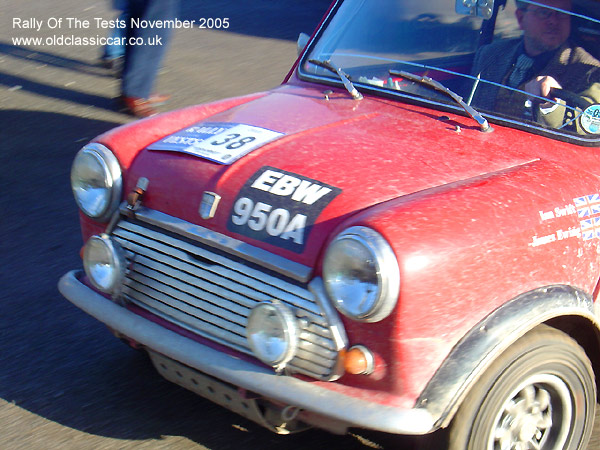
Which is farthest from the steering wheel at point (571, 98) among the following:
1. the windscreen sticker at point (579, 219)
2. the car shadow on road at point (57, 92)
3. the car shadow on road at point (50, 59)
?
the car shadow on road at point (50, 59)

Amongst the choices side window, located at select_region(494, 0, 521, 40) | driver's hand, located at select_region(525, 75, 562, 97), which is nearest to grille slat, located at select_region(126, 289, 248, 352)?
driver's hand, located at select_region(525, 75, 562, 97)

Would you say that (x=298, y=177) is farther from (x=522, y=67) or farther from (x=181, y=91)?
(x=181, y=91)

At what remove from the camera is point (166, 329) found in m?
2.79

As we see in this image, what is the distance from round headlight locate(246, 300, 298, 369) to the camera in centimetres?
245

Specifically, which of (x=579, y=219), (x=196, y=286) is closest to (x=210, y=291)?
(x=196, y=286)

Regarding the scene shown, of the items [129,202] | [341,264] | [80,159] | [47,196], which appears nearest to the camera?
[341,264]

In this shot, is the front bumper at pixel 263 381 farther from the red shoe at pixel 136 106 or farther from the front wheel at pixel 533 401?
the red shoe at pixel 136 106

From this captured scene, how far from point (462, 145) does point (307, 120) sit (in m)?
0.62

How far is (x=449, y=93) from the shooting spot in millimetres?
3285

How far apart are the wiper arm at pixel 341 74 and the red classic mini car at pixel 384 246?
12 mm

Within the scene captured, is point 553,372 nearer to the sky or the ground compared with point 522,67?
nearer to the ground

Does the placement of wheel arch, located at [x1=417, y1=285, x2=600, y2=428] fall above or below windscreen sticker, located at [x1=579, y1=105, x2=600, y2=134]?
below

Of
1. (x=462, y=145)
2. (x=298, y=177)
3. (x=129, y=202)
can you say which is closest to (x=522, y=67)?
(x=462, y=145)

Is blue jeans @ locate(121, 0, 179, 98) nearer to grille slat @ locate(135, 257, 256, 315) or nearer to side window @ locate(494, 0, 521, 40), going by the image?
side window @ locate(494, 0, 521, 40)
